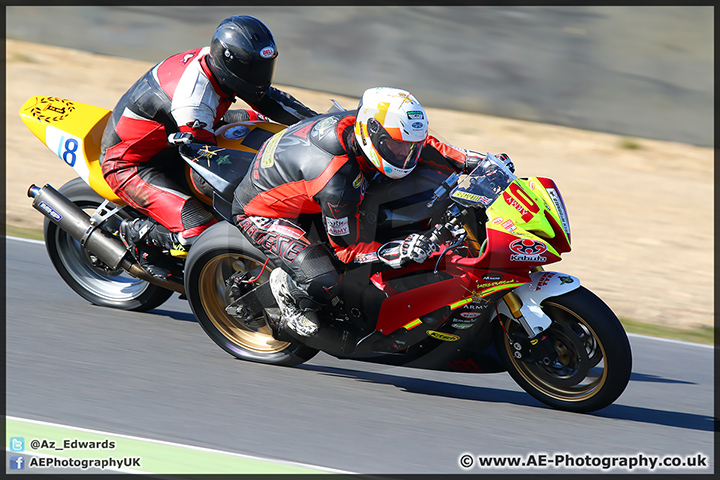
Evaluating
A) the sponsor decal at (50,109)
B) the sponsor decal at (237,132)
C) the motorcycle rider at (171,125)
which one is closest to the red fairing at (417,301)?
the motorcycle rider at (171,125)

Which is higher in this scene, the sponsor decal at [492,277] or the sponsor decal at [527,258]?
the sponsor decal at [527,258]

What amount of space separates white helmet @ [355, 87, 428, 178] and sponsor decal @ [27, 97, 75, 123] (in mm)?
2477

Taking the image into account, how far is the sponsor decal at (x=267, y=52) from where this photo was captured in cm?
527

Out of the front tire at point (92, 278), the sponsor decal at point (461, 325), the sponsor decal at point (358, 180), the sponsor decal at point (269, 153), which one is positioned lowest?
the front tire at point (92, 278)

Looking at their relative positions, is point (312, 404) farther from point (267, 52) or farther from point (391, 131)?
point (267, 52)

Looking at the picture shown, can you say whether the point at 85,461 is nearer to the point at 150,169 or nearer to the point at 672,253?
the point at 150,169

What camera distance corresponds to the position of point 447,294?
14.3 feet

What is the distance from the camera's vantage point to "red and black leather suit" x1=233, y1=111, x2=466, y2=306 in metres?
4.32

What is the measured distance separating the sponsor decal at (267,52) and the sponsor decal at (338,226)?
4.81 feet

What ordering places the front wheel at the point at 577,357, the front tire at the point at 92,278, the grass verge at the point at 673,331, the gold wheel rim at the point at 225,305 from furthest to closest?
the grass verge at the point at 673,331
the front tire at the point at 92,278
the gold wheel rim at the point at 225,305
the front wheel at the point at 577,357

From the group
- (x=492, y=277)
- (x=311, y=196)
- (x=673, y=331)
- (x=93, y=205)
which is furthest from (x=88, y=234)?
(x=673, y=331)

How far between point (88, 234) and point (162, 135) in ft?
2.65

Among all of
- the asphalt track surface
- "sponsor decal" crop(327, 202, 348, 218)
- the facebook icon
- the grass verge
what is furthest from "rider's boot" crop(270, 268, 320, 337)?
the grass verge

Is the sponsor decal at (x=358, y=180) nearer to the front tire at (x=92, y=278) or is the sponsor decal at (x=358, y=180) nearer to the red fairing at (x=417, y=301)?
the red fairing at (x=417, y=301)
